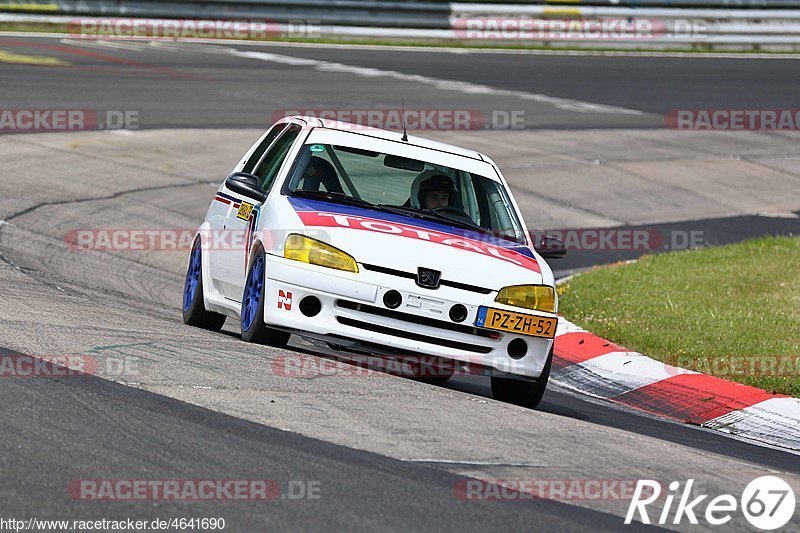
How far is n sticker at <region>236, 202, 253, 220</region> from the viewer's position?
29.9 feet

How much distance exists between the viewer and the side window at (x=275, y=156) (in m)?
9.38

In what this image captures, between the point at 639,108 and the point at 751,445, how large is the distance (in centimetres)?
1856

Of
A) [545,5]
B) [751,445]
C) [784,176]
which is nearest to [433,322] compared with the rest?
[751,445]
